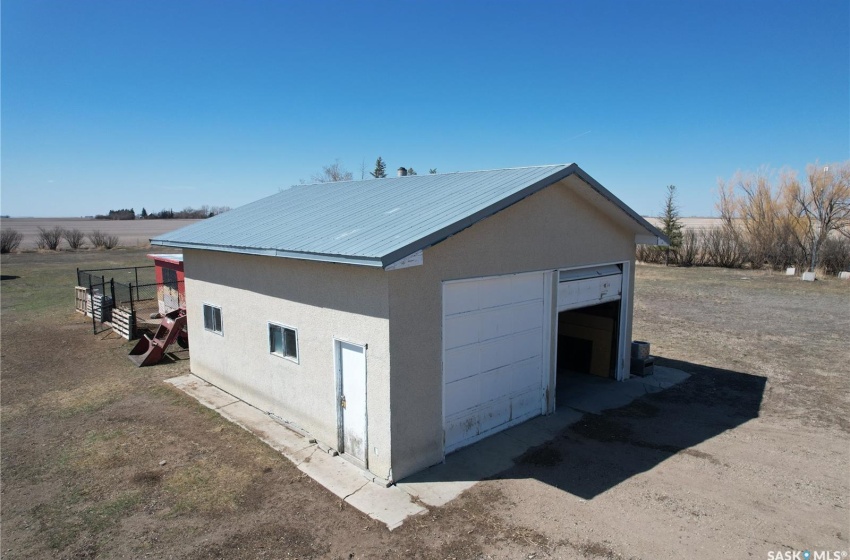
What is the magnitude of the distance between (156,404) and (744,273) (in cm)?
3297

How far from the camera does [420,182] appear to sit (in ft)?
33.5

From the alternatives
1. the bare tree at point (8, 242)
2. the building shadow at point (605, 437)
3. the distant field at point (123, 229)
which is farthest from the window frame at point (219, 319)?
the distant field at point (123, 229)

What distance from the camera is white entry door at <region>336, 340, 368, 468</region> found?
6859 millimetres

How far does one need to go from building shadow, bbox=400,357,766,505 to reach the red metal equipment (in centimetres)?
843

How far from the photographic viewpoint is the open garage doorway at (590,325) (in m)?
9.56

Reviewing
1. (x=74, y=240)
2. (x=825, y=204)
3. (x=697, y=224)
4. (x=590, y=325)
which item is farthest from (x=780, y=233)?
(x=697, y=224)

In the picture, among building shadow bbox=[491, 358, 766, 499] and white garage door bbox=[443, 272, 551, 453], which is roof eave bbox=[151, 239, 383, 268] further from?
building shadow bbox=[491, 358, 766, 499]

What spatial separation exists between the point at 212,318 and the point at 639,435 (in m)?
8.46

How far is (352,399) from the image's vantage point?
7070 mm

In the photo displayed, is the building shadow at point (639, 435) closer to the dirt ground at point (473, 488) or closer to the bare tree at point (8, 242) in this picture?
the dirt ground at point (473, 488)

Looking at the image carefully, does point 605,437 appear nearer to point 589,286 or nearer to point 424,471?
point 589,286

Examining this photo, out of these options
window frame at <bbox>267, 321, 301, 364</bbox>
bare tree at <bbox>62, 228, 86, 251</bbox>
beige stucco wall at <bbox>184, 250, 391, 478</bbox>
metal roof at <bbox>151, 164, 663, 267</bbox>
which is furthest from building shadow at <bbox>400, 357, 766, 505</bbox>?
bare tree at <bbox>62, 228, 86, 251</bbox>

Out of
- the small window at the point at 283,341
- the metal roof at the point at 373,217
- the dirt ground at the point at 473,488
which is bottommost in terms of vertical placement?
the dirt ground at the point at 473,488

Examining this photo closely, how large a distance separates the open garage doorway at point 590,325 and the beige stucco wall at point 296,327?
13.6ft
